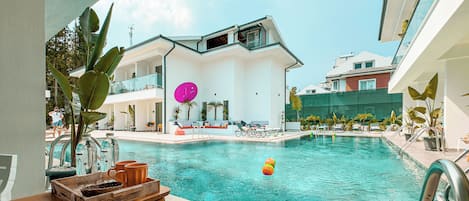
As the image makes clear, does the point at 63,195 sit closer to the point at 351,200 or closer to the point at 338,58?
the point at 351,200

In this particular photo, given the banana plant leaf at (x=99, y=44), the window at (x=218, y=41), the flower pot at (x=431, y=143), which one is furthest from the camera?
the window at (x=218, y=41)

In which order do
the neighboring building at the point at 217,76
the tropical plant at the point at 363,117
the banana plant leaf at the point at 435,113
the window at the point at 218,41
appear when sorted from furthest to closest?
1. the window at the point at 218,41
2. the tropical plant at the point at 363,117
3. the neighboring building at the point at 217,76
4. the banana plant leaf at the point at 435,113

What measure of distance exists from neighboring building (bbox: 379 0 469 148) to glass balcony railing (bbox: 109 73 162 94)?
13514 millimetres

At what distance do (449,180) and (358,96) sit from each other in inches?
858

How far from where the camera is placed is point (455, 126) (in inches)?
285

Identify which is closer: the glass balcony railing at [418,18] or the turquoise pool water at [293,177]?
the turquoise pool water at [293,177]

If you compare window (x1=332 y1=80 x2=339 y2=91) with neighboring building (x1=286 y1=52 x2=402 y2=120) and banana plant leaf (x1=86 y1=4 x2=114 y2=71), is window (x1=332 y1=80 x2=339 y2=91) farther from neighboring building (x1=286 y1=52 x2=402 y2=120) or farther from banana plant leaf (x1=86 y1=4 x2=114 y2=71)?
banana plant leaf (x1=86 y1=4 x2=114 y2=71)

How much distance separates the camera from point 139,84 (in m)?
16.2

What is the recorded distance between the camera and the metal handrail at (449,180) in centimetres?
83

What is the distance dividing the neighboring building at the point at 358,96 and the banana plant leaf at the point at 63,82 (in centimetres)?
2145

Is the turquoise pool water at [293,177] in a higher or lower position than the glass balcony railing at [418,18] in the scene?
lower

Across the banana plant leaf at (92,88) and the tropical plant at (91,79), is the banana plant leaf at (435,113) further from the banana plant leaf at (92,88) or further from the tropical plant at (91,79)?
the banana plant leaf at (92,88)

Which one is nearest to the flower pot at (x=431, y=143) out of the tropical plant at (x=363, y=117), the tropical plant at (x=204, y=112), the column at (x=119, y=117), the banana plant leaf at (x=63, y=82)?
the banana plant leaf at (x=63, y=82)

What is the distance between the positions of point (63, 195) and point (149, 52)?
1621 cm
